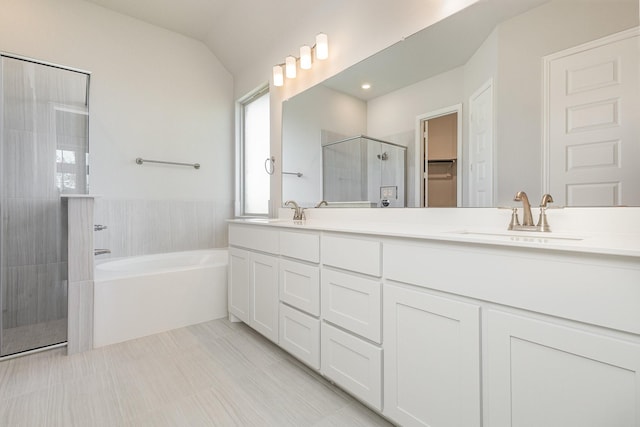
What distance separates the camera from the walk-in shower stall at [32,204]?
1881 millimetres

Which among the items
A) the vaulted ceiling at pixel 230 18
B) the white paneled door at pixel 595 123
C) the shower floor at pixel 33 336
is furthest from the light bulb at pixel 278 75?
the shower floor at pixel 33 336

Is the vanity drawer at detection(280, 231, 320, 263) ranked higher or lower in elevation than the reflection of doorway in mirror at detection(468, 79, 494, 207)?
lower

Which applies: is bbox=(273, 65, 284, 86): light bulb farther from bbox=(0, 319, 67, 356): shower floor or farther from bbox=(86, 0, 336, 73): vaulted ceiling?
bbox=(0, 319, 67, 356): shower floor

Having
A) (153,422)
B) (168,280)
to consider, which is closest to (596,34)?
(153,422)

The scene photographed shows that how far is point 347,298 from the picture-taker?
1.32 metres

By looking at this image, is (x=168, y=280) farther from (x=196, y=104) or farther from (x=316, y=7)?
(x=316, y=7)

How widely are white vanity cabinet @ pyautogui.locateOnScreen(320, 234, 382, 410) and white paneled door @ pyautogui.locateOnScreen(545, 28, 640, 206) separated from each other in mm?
727

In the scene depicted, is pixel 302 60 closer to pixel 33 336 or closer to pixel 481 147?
pixel 481 147

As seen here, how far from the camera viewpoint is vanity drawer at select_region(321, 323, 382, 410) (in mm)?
1196

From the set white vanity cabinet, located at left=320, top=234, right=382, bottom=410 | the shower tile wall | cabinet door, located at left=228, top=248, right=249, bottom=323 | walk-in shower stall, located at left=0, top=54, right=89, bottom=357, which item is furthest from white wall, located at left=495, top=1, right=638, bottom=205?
the shower tile wall

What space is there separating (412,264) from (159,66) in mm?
3097

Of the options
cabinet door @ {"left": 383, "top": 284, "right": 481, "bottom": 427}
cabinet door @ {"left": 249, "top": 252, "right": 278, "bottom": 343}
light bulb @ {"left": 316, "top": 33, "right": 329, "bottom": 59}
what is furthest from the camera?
light bulb @ {"left": 316, "top": 33, "right": 329, "bottom": 59}

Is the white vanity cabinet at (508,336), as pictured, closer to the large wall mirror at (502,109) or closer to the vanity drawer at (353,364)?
the vanity drawer at (353,364)

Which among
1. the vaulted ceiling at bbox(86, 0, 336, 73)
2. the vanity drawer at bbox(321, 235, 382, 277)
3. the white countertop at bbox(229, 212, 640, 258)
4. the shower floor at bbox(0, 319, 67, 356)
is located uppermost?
the vaulted ceiling at bbox(86, 0, 336, 73)
